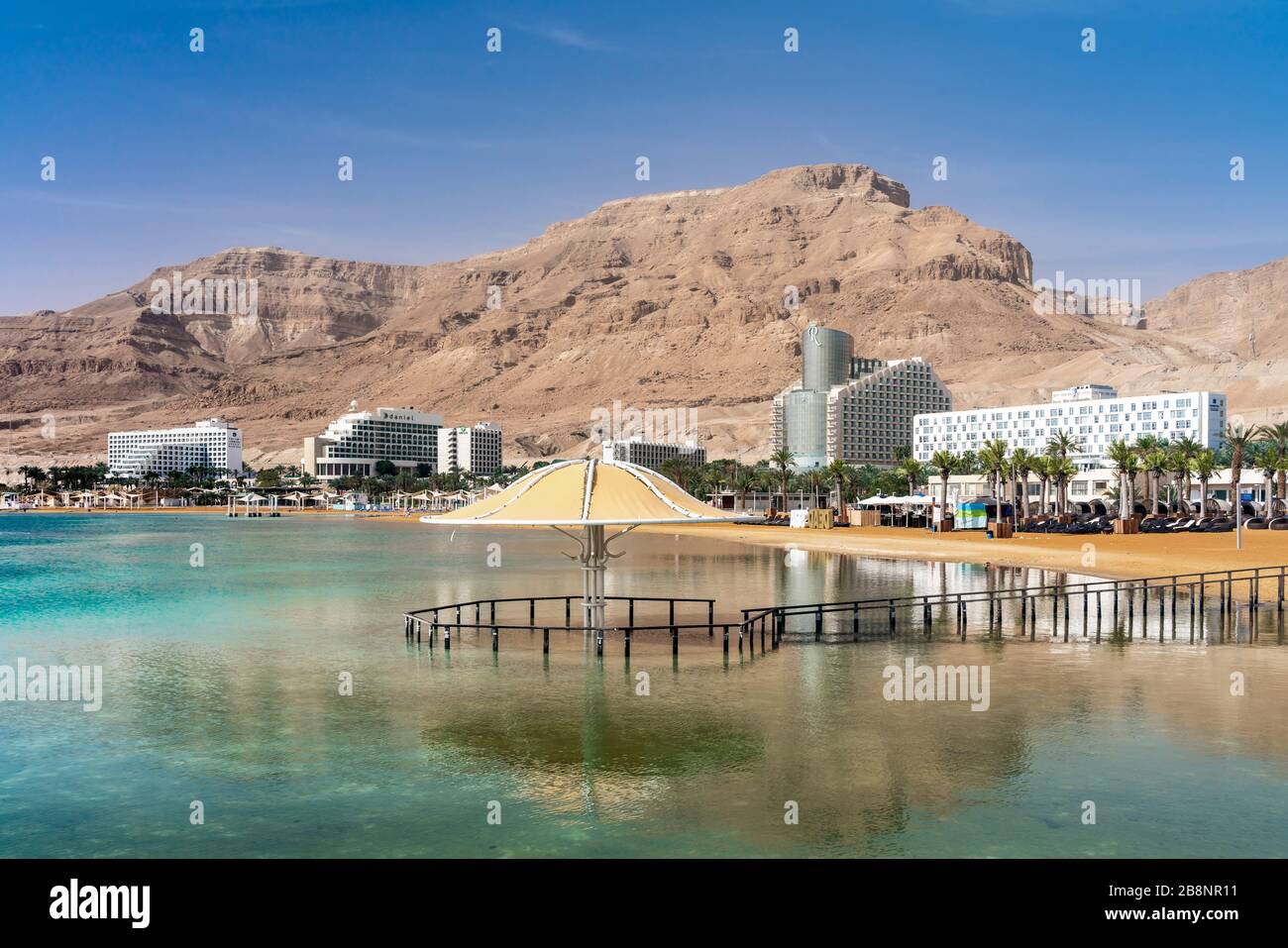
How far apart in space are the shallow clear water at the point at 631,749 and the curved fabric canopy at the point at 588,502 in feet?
12.9

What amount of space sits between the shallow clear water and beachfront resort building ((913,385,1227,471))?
135m

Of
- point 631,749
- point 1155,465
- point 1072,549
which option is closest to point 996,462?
point 1155,465

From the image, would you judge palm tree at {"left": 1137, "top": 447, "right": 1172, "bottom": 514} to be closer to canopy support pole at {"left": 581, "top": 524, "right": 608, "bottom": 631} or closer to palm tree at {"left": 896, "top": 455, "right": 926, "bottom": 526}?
palm tree at {"left": 896, "top": 455, "right": 926, "bottom": 526}

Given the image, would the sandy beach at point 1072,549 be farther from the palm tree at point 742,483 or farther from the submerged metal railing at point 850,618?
the palm tree at point 742,483

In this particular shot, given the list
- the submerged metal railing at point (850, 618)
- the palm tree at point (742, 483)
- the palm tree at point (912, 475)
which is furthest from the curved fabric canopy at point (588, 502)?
the palm tree at point (742, 483)

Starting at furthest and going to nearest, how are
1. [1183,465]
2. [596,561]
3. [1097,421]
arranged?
[1097,421] < [1183,465] < [596,561]

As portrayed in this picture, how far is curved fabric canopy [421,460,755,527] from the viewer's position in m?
29.0

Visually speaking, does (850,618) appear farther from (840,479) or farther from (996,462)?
(840,479)

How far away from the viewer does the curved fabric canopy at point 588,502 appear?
29.0m

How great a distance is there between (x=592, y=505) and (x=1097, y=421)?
16727cm

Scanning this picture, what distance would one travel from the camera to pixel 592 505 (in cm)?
2942

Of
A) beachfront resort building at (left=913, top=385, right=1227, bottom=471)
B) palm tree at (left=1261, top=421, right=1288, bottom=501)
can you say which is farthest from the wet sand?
beachfront resort building at (left=913, top=385, right=1227, bottom=471)

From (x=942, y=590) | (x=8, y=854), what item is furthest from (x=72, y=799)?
(x=942, y=590)
